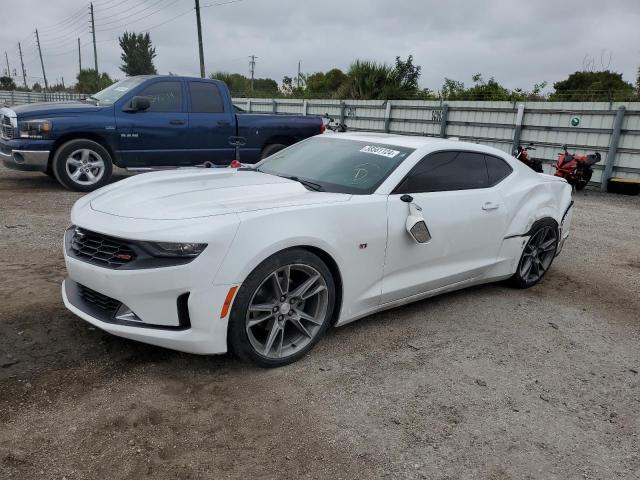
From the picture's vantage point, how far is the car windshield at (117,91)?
8.12 meters

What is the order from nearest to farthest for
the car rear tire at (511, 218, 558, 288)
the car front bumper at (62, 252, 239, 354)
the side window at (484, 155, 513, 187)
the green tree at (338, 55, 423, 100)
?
the car front bumper at (62, 252, 239, 354)
the side window at (484, 155, 513, 187)
the car rear tire at (511, 218, 558, 288)
the green tree at (338, 55, 423, 100)

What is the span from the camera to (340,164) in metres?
3.87

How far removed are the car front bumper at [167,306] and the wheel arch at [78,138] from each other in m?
5.66

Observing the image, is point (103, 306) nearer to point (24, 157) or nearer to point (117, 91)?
point (24, 157)

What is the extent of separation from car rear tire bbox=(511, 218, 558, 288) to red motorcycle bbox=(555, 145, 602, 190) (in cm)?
740

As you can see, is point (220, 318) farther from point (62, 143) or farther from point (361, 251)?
point (62, 143)

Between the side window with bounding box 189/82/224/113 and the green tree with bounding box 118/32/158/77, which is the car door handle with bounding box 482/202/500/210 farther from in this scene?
the green tree with bounding box 118/32/158/77

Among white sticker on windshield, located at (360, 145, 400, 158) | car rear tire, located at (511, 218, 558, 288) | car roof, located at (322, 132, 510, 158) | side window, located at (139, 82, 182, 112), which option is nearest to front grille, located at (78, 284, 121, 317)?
white sticker on windshield, located at (360, 145, 400, 158)

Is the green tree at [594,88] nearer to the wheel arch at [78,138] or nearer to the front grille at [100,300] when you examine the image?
the wheel arch at [78,138]

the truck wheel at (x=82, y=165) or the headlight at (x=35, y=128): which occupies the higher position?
the headlight at (x=35, y=128)

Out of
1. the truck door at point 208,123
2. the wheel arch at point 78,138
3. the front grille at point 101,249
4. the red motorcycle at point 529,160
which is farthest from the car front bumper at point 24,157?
the red motorcycle at point 529,160

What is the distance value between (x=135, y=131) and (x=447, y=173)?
18.9 ft

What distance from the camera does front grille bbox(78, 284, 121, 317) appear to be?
285 centimetres

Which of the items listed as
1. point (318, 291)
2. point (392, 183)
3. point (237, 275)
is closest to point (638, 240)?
point (392, 183)
